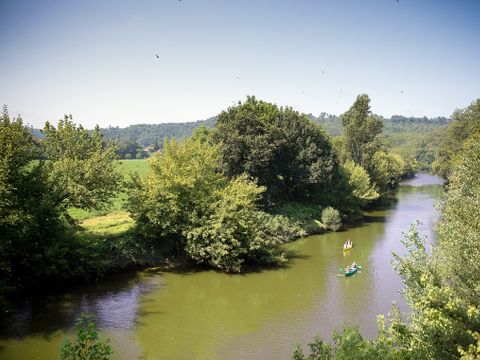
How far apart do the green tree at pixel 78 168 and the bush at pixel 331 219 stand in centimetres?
2385

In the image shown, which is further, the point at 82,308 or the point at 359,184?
the point at 359,184

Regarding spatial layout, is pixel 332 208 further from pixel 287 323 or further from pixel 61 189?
pixel 61 189

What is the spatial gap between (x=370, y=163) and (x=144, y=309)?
144 ft

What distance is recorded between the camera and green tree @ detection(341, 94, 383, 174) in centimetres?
5600

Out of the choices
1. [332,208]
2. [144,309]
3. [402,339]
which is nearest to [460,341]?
[402,339]

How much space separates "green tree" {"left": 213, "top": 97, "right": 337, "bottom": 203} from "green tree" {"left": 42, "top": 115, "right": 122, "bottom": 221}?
1292 cm

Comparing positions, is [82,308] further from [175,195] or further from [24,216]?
[175,195]

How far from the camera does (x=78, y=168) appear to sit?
26672 mm

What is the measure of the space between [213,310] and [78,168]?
1303cm

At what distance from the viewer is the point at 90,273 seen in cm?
2680

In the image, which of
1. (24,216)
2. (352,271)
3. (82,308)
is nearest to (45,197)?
(24,216)

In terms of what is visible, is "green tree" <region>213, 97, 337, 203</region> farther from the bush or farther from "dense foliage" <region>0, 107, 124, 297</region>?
"dense foliage" <region>0, 107, 124, 297</region>

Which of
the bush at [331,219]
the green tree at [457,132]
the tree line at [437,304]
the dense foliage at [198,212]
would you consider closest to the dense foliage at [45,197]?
the dense foliage at [198,212]

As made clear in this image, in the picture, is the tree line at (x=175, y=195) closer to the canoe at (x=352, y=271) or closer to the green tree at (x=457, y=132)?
the canoe at (x=352, y=271)
